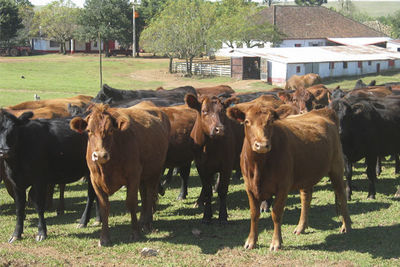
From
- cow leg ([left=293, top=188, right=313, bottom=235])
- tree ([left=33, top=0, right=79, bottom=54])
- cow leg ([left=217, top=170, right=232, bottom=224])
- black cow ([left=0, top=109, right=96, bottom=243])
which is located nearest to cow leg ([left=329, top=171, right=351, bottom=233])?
cow leg ([left=293, top=188, right=313, bottom=235])

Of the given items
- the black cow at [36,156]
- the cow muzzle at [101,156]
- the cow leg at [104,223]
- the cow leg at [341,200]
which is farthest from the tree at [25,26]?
the cow leg at [341,200]

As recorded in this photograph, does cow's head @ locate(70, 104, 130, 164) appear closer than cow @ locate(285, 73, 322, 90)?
Yes

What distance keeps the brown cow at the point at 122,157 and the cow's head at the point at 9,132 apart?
3.78ft

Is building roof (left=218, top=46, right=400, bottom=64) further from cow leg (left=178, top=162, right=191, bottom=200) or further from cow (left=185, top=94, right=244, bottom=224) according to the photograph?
cow (left=185, top=94, right=244, bottom=224)

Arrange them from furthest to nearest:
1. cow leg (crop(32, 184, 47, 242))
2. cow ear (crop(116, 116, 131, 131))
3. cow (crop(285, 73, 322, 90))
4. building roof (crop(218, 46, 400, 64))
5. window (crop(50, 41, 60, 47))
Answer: window (crop(50, 41, 60, 47)) → building roof (crop(218, 46, 400, 64)) → cow (crop(285, 73, 322, 90)) → cow leg (crop(32, 184, 47, 242)) → cow ear (crop(116, 116, 131, 131))

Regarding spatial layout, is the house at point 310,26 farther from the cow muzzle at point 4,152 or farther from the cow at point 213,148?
the cow muzzle at point 4,152

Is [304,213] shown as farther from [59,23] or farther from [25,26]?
[25,26]

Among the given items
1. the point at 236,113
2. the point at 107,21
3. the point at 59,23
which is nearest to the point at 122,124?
the point at 236,113

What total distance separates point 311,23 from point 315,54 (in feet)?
80.4

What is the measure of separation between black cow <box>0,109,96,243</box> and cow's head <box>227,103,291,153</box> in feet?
10.2

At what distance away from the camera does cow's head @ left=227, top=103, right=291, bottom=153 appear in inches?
272

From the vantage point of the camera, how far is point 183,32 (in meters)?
56.8

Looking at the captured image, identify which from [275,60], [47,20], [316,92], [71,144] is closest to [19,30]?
[47,20]

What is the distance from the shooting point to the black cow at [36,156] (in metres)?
8.38
